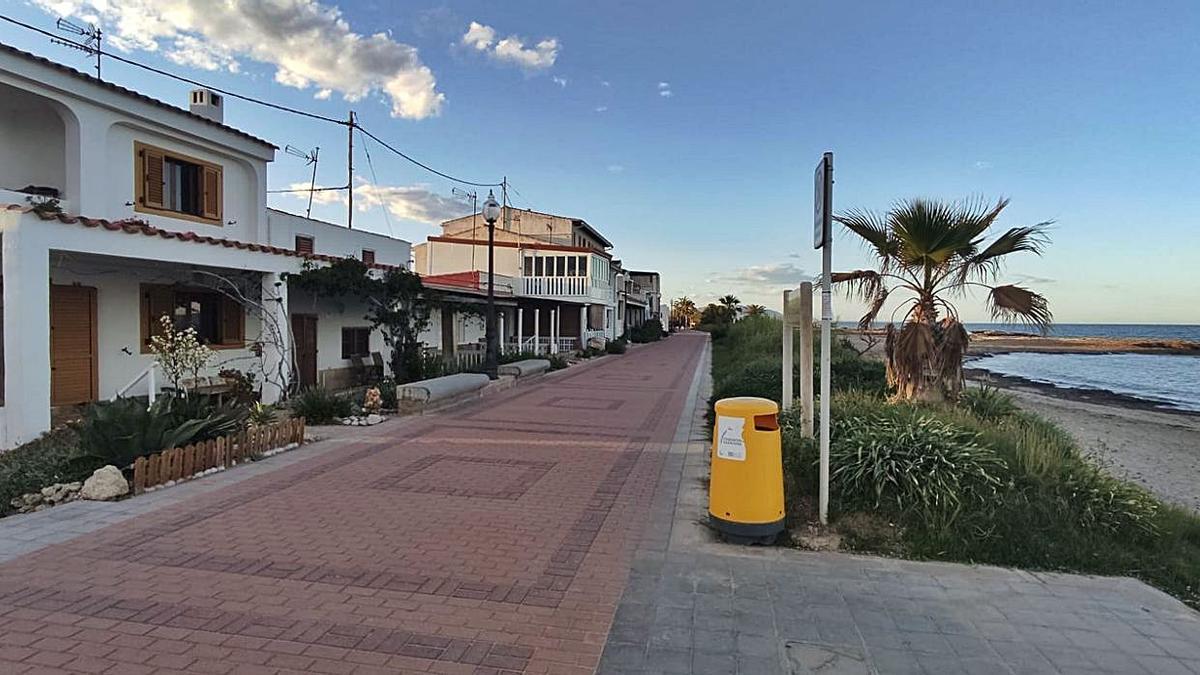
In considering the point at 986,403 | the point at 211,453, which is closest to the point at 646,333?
the point at 986,403

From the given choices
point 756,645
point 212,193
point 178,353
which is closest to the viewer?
point 756,645

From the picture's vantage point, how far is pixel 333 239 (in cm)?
1686

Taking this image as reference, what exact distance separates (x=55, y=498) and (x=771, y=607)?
20.2ft

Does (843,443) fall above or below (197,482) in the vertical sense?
above

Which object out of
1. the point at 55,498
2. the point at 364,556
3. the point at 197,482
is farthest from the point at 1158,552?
the point at 55,498

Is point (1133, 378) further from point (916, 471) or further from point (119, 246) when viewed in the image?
point (119, 246)

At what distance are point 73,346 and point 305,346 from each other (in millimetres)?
4468

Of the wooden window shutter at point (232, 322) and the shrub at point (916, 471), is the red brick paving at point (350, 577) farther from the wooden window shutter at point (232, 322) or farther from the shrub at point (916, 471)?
the wooden window shutter at point (232, 322)

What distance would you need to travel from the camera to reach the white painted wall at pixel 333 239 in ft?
48.3

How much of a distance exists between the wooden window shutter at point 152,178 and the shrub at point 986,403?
1314cm

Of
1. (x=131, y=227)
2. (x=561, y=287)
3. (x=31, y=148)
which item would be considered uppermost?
(x=31, y=148)

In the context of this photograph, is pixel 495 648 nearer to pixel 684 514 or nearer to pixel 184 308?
pixel 684 514

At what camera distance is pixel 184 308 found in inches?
446

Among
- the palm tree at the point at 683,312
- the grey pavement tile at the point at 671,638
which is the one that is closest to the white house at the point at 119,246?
the grey pavement tile at the point at 671,638
